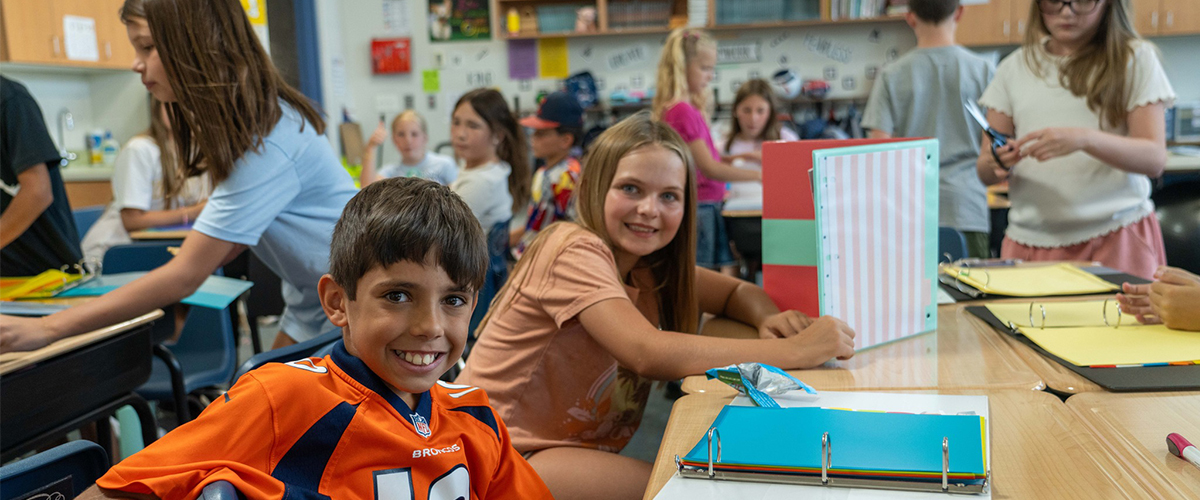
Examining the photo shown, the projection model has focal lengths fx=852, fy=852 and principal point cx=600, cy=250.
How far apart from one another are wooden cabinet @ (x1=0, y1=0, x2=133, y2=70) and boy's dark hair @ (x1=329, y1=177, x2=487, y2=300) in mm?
4033

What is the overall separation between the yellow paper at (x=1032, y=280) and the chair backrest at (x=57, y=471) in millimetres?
1483

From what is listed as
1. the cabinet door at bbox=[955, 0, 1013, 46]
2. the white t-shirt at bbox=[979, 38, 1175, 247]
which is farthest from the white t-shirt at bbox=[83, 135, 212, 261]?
the cabinet door at bbox=[955, 0, 1013, 46]

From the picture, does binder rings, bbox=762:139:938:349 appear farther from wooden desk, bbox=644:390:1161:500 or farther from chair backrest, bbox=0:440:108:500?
chair backrest, bbox=0:440:108:500

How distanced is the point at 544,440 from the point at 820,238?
510 mm

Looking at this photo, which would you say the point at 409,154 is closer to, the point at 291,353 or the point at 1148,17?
the point at 291,353

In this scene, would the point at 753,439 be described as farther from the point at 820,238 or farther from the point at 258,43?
the point at 258,43

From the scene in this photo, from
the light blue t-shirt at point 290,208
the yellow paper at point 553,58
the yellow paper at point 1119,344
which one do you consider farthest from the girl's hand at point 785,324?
the yellow paper at point 553,58

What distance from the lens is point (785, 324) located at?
1329mm

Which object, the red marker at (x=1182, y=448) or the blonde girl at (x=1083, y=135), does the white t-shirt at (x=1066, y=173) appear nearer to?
the blonde girl at (x=1083, y=135)

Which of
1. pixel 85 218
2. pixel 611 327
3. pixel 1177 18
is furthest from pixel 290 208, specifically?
pixel 1177 18

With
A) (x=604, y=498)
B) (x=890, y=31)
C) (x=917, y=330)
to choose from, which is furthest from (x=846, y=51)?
(x=604, y=498)

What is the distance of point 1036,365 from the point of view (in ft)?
3.75

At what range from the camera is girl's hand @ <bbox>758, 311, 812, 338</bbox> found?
131cm

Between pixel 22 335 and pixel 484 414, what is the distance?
84 cm
